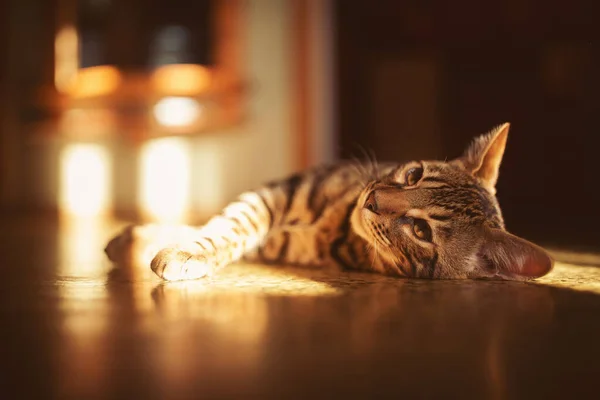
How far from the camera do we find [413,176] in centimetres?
135

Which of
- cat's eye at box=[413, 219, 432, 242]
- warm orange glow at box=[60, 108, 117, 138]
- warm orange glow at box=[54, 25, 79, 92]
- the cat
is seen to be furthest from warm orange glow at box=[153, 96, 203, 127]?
cat's eye at box=[413, 219, 432, 242]

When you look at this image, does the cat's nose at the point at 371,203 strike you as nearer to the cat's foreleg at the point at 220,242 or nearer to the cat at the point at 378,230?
the cat at the point at 378,230

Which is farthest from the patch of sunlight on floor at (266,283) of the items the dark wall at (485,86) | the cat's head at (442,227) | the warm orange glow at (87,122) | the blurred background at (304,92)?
the warm orange glow at (87,122)

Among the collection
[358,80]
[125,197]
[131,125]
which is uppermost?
[358,80]

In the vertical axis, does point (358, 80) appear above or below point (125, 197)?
above

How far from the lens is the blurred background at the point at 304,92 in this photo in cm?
361

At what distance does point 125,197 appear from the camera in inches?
175

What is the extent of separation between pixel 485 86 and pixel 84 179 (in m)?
3.20

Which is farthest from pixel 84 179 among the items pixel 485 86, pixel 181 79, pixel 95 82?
pixel 485 86

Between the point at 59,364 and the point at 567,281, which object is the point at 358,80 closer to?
the point at 567,281

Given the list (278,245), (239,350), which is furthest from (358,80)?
(239,350)

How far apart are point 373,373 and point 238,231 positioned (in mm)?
854

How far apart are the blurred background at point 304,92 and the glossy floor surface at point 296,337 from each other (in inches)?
99.0

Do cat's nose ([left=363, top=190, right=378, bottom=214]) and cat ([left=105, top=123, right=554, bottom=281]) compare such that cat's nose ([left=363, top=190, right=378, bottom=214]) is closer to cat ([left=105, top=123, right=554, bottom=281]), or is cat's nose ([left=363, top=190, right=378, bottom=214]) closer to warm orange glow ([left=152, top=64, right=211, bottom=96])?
cat ([left=105, top=123, right=554, bottom=281])
